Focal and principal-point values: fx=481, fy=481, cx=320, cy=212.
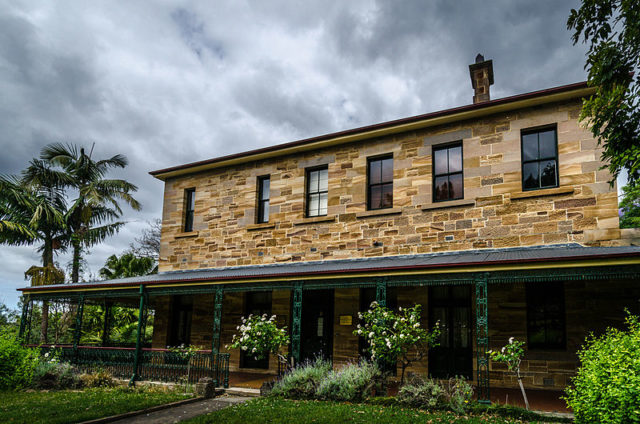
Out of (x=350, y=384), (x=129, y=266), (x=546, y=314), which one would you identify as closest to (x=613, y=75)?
(x=546, y=314)

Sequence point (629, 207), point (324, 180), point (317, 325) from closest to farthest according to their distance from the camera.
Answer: point (317, 325) → point (324, 180) → point (629, 207)

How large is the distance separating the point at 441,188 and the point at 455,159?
0.79 meters

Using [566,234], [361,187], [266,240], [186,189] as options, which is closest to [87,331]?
[186,189]

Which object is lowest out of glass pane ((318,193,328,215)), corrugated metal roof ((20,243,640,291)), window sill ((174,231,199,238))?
corrugated metal roof ((20,243,640,291))

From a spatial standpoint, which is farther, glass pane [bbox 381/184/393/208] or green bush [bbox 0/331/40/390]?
glass pane [bbox 381/184/393/208]

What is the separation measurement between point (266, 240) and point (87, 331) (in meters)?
10.5

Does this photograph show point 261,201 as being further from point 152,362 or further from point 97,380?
point 97,380

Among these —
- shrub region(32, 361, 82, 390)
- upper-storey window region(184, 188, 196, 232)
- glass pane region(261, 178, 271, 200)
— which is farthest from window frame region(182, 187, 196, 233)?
shrub region(32, 361, 82, 390)

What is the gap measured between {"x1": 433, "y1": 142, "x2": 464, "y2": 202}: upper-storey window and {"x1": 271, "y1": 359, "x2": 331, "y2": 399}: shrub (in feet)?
16.6

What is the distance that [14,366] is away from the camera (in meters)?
11.1

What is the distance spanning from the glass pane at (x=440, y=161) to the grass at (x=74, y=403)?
7.75 m

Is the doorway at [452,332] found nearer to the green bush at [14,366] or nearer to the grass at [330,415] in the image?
the grass at [330,415]

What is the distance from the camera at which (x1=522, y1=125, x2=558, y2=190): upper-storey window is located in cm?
1061

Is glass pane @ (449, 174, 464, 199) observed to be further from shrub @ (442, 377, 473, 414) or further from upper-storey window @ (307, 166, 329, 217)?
shrub @ (442, 377, 473, 414)
